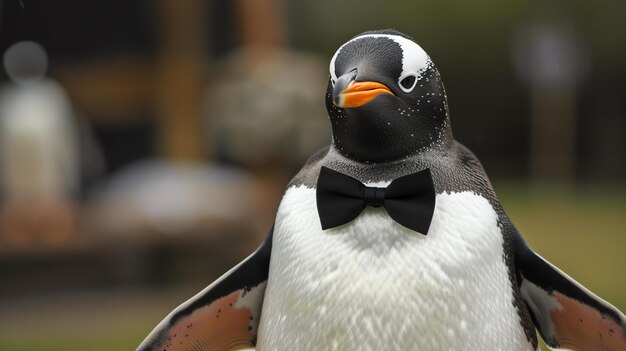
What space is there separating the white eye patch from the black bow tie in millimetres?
66

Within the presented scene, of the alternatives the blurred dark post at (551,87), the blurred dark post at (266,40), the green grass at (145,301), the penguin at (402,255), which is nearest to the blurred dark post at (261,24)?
the blurred dark post at (266,40)

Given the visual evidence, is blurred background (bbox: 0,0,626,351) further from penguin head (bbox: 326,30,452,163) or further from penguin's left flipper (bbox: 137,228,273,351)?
penguin head (bbox: 326,30,452,163)

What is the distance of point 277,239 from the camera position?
0.69 m

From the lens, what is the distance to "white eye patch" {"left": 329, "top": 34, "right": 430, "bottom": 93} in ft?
2.08

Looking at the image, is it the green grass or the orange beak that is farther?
the green grass

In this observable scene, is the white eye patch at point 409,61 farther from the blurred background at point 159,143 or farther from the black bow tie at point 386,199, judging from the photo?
the blurred background at point 159,143

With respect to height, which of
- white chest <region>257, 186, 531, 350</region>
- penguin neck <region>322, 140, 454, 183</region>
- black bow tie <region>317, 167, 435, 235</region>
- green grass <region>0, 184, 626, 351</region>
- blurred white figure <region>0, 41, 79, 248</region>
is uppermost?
penguin neck <region>322, 140, 454, 183</region>

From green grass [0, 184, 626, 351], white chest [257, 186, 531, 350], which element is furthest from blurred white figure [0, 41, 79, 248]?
white chest [257, 186, 531, 350]

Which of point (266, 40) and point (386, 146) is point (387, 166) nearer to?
point (386, 146)

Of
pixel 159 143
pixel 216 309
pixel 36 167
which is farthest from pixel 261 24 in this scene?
pixel 216 309

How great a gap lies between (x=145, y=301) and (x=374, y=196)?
2.03 meters

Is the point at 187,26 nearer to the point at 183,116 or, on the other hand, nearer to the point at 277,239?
the point at 183,116

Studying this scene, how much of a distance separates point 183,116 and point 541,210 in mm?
1818

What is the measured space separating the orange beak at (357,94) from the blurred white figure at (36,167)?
1.95 m
